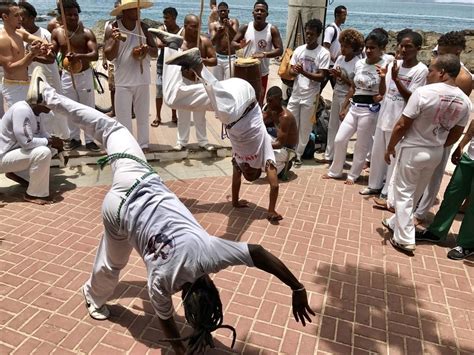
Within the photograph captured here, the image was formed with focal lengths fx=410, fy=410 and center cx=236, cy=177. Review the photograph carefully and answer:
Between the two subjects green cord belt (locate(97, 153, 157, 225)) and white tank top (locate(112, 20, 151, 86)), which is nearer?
green cord belt (locate(97, 153, 157, 225))

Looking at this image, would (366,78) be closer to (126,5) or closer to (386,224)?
(386,224)

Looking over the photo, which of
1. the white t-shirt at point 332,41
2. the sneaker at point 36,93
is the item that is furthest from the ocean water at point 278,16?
the sneaker at point 36,93

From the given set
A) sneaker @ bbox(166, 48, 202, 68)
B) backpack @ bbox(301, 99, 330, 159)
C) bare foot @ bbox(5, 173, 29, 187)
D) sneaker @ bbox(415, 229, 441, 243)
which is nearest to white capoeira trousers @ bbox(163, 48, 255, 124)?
sneaker @ bbox(166, 48, 202, 68)

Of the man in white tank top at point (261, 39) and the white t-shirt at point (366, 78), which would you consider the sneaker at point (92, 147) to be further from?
the white t-shirt at point (366, 78)

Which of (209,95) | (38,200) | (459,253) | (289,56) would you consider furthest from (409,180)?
(38,200)

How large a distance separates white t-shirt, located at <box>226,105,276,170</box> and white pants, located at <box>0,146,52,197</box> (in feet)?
7.40

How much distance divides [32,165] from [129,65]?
1.86m

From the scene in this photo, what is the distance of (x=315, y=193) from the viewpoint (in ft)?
18.1

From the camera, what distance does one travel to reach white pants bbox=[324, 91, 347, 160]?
6.03 metres

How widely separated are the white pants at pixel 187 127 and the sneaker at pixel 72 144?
152 cm

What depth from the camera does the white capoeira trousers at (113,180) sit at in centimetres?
255

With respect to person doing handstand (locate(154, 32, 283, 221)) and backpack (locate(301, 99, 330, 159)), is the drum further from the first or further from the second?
backpack (locate(301, 99, 330, 159))

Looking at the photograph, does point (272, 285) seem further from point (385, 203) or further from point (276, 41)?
point (276, 41)

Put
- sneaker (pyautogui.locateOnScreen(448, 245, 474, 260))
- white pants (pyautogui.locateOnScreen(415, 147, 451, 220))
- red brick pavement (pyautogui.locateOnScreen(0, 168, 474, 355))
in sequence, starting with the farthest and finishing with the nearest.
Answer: white pants (pyautogui.locateOnScreen(415, 147, 451, 220))
sneaker (pyautogui.locateOnScreen(448, 245, 474, 260))
red brick pavement (pyautogui.locateOnScreen(0, 168, 474, 355))
